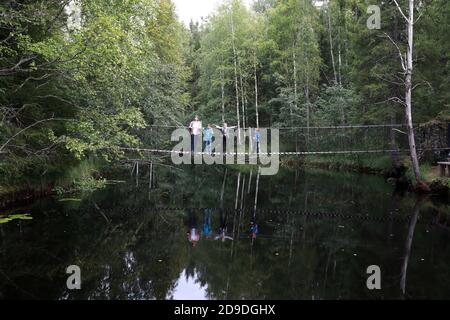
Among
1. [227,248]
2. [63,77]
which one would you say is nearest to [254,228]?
[227,248]

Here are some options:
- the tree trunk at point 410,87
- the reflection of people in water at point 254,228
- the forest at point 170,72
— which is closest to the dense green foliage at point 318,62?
the forest at point 170,72

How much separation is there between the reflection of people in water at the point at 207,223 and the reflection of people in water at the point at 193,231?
0.14 m

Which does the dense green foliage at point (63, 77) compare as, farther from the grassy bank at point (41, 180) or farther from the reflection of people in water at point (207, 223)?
the reflection of people in water at point (207, 223)

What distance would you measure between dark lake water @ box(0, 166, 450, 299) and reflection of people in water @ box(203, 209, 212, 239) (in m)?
0.02

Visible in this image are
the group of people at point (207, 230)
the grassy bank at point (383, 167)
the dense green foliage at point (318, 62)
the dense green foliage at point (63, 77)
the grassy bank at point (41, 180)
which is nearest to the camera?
the group of people at point (207, 230)

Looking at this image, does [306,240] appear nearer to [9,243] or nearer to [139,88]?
[9,243]

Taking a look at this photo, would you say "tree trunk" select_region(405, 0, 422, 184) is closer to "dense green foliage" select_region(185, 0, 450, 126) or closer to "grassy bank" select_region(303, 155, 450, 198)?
"grassy bank" select_region(303, 155, 450, 198)

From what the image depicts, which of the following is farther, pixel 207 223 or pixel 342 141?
pixel 342 141

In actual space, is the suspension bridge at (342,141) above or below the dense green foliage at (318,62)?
below

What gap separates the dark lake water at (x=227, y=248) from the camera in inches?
197

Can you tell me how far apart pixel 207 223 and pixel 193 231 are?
0.82m

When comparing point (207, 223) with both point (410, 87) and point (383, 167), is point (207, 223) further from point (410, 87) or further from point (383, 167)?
point (383, 167)

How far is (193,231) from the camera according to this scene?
7832 millimetres
